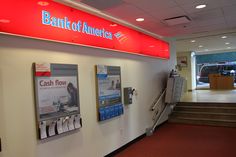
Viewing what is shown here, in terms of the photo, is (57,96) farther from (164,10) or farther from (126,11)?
(164,10)

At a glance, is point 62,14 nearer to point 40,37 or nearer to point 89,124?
point 40,37

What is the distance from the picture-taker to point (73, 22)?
340cm

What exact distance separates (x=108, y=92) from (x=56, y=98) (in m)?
1.37

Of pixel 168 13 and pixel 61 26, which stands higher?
pixel 168 13

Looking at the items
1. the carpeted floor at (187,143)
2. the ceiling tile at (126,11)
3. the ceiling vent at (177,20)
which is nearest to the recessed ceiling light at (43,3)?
the ceiling tile at (126,11)

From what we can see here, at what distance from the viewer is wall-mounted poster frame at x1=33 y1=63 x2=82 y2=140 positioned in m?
2.88

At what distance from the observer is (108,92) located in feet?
14.1

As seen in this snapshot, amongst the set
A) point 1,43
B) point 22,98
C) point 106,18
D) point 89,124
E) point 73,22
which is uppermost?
point 106,18

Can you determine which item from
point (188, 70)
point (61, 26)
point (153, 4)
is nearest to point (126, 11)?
point (153, 4)

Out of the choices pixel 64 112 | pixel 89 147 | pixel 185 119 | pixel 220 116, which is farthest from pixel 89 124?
pixel 220 116

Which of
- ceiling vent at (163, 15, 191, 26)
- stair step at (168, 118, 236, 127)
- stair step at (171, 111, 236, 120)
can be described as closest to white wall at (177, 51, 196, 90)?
stair step at (171, 111, 236, 120)

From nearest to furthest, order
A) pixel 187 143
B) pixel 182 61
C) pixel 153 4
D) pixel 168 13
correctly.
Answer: pixel 153 4 → pixel 168 13 → pixel 187 143 → pixel 182 61

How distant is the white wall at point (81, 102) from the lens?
2549 millimetres

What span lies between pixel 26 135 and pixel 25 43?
117 centimetres
